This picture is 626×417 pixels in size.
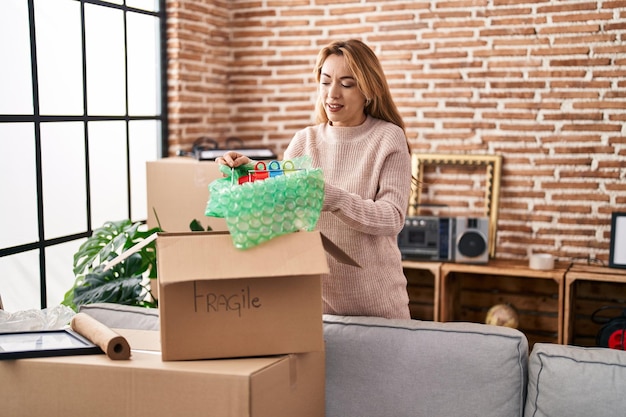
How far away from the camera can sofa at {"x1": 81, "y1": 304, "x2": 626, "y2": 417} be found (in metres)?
1.64

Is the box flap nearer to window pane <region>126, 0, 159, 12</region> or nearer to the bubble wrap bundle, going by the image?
the bubble wrap bundle

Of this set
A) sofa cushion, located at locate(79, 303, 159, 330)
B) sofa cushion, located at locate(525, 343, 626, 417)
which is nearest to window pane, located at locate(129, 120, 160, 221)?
sofa cushion, located at locate(79, 303, 159, 330)

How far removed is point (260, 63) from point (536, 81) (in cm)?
163

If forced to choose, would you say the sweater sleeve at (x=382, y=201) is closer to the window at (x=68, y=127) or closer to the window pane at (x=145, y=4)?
the window at (x=68, y=127)

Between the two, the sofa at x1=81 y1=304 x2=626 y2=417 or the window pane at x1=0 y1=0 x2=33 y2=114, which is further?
the window pane at x1=0 y1=0 x2=33 y2=114

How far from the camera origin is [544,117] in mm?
4109

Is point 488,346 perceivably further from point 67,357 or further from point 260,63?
point 260,63

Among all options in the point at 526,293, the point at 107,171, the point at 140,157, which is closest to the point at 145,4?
the point at 140,157

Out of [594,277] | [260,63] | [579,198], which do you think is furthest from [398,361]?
[260,63]

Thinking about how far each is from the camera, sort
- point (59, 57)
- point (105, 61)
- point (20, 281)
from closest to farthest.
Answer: point (20, 281)
point (59, 57)
point (105, 61)

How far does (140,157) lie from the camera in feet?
12.9

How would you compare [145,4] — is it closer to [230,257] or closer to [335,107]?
[335,107]

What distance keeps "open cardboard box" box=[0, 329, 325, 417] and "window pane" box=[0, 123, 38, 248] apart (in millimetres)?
1537

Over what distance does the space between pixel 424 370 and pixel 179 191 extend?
1.96m
